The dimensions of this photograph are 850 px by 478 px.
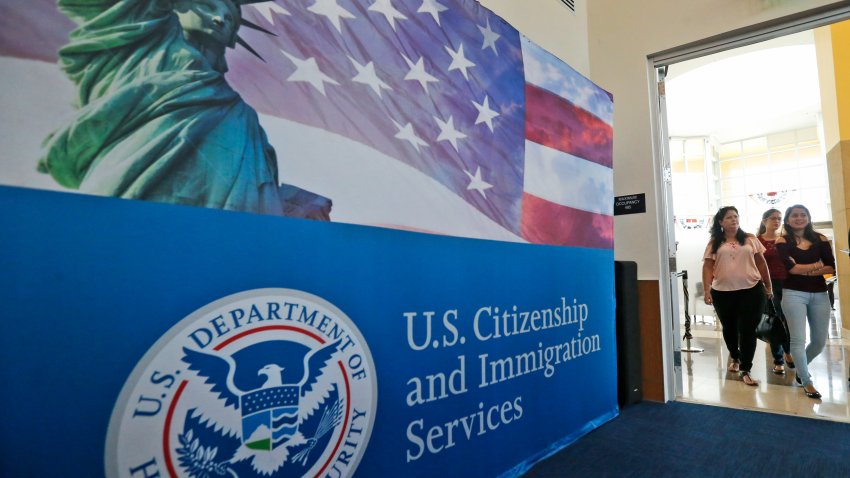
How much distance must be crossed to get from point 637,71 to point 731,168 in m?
10.3

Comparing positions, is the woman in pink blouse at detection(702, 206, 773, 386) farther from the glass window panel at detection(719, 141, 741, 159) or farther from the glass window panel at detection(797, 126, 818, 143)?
the glass window panel at detection(719, 141, 741, 159)

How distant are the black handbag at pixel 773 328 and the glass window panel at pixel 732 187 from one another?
911 cm

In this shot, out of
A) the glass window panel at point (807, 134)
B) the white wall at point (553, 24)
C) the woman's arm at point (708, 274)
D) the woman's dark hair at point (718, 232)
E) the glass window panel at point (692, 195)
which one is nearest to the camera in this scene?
the white wall at point (553, 24)

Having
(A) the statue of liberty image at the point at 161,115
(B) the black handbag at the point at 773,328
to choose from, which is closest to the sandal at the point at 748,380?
(B) the black handbag at the point at 773,328

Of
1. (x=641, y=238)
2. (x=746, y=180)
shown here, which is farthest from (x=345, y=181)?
(x=746, y=180)

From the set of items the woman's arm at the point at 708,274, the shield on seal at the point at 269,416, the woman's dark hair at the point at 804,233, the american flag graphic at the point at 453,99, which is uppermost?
the american flag graphic at the point at 453,99

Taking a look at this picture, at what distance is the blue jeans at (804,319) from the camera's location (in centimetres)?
304

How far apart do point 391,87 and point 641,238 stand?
2341mm

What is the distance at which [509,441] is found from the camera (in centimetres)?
187

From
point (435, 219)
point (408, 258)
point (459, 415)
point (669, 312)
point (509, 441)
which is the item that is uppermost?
point (435, 219)

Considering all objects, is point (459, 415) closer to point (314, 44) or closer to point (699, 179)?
point (314, 44)

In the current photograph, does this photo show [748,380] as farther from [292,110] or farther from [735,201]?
[735,201]

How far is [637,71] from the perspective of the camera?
3217 mm

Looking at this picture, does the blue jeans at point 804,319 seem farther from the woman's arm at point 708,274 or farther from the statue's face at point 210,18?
the statue's face at point 210,18
